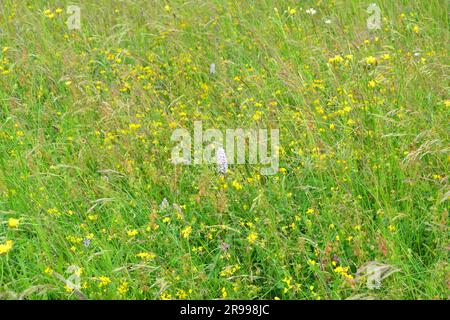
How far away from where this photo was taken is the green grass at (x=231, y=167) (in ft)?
9.01

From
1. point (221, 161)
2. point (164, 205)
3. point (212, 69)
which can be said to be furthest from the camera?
point (212, 69)

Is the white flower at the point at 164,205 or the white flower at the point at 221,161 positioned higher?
the white flower at the point at 221,161

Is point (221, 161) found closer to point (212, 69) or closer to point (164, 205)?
point (164, 205)

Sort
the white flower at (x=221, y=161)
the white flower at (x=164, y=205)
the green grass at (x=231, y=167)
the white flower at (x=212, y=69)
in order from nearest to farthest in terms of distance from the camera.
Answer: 1. the green grass at (x=231, y=167)
2. the white flower at (x=164, y=205)
3. the white flower at (x=221, y=161)
4. the white flower at (x=212, y=69)

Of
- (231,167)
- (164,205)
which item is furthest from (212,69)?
(164,205)

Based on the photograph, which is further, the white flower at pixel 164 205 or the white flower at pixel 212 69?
the white flower at pixel 212 69

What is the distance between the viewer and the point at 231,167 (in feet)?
11.0

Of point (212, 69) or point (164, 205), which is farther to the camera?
point (212, 69)

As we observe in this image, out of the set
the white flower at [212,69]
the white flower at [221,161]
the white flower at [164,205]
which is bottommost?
the white flower at [164,205]

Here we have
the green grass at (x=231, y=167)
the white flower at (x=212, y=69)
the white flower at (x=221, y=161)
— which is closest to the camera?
the green grass at (x=231, y=167)

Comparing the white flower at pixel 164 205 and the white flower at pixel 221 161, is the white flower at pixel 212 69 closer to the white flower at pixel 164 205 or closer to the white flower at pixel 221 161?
the white flower at pixel 221 161

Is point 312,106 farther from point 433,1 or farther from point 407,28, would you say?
point 433,1

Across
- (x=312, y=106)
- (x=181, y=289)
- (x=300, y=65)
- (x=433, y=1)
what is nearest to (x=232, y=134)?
(x=312, y=106)

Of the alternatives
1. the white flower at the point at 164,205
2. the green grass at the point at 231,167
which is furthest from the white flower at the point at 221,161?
the white flower at the point at 164,205
